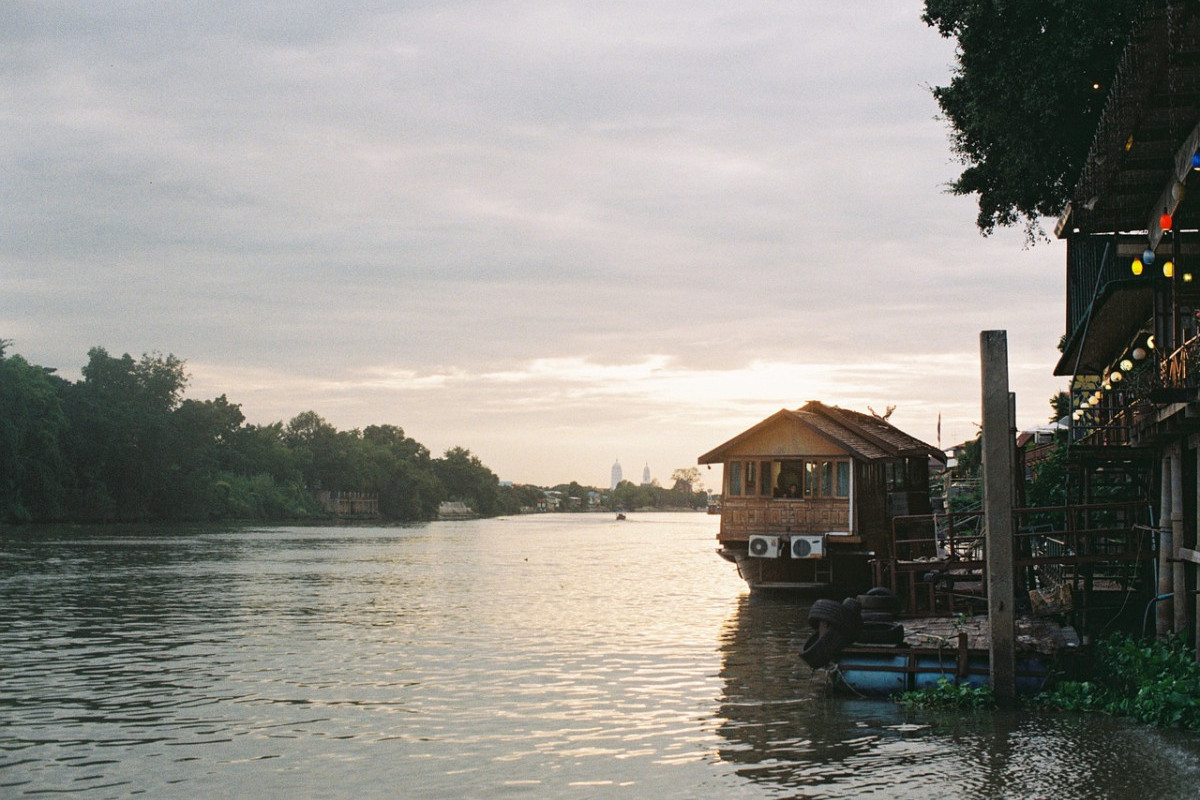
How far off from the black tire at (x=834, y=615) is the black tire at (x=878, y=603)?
134cm

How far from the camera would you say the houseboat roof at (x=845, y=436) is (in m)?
35.4

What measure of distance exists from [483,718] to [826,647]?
525cm

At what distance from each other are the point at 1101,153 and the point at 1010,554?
235 inches

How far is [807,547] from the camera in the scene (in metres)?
34.6

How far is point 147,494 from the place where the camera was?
113812 mm

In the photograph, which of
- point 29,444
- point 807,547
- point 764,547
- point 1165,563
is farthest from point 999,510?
point 29,444

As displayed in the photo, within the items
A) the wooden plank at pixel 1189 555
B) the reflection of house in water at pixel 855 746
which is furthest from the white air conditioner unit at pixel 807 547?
the wooden plank at pixel 1189 555

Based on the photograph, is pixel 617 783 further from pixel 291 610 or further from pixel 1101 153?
pixel 291 610

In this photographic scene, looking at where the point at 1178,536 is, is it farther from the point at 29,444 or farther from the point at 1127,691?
the point at 29,444

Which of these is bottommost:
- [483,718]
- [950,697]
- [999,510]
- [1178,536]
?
[483,718]

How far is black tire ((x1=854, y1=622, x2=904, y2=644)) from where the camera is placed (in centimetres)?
1792

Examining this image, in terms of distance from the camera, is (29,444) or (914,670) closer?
(914,670)

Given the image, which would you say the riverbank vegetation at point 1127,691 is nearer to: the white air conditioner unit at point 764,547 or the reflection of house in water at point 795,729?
the reflection of house in water at point 795,729

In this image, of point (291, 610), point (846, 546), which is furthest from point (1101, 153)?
point (291, 610)
